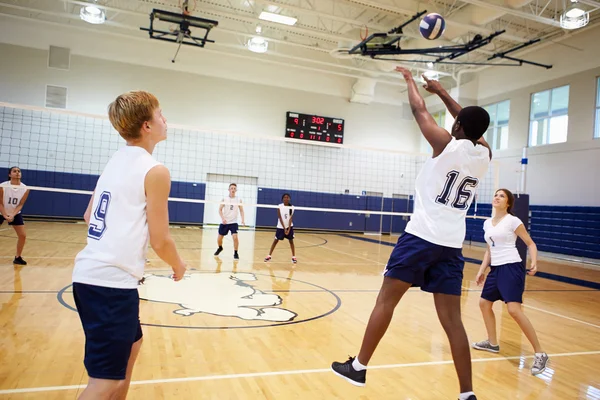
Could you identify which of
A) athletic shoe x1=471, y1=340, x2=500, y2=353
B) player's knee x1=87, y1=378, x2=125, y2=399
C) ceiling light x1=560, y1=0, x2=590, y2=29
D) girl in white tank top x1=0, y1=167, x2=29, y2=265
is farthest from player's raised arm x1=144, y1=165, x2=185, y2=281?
ceiling light x1=560, y1=0, x2=590, y2=29

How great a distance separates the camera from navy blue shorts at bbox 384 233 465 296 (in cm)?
236

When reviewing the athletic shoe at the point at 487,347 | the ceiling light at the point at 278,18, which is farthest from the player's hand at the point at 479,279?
the ceiling light at the point at 278,18

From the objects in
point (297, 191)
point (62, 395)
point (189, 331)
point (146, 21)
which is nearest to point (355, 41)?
point (297, 191)

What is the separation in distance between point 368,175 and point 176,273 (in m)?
17.8

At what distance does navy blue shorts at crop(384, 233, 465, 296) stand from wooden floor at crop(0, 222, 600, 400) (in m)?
0.99

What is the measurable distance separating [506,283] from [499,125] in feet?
49.7

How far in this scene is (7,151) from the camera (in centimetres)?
1509

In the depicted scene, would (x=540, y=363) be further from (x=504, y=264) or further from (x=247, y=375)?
(x=247, y=375)

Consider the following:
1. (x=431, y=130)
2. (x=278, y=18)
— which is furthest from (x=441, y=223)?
(x=278, y=18)

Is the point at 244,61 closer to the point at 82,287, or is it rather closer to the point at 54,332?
the point at 54,332

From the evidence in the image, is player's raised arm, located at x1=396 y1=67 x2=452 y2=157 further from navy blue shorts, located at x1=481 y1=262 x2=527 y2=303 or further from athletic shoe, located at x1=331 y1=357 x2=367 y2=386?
navy blue shorts, located at x1=481 y1=262 x2=527 y2=303

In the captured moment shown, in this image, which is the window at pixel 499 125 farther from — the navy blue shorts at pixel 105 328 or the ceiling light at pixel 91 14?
the navy blue shorts at pixel 105 328

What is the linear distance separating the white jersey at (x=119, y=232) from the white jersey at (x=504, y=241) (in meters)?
3.43

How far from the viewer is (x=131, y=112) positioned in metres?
1.64
